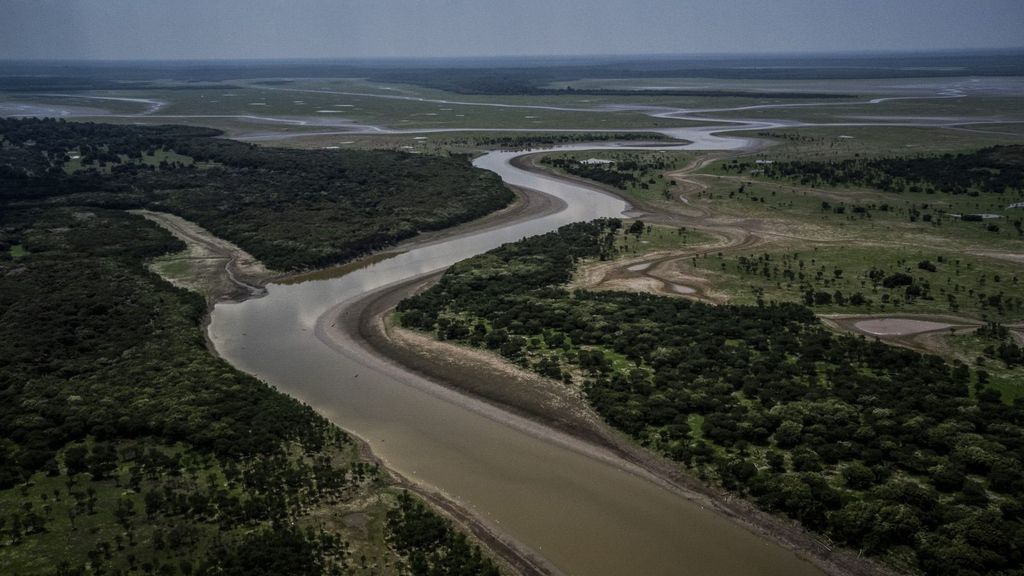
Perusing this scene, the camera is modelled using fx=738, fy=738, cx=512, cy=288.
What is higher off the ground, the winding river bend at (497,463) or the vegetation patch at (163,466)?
the vegetation patch at (163,466)

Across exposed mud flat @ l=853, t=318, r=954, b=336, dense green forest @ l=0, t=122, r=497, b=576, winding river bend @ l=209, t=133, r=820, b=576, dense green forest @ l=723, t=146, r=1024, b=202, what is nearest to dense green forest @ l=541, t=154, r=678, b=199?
dense green forest @ l=723, t=146, r=1024, b=202

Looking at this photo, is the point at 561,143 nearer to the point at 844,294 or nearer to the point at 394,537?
the point at 844,294

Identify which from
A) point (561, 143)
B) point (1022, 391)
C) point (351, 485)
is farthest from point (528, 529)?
point (561, 143)

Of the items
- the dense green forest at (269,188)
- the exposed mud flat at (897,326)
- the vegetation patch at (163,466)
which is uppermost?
the dense green forest at (269,188)

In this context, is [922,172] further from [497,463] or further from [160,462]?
[160,462]

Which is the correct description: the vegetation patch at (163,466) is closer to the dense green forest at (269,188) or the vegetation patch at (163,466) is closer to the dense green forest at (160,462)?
the dense green forest at (160,462)

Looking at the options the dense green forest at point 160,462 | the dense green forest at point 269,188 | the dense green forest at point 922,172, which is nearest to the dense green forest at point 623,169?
the dense green forest at point 922,172

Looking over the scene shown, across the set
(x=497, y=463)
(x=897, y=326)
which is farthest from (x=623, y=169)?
(x=497, y=463)
